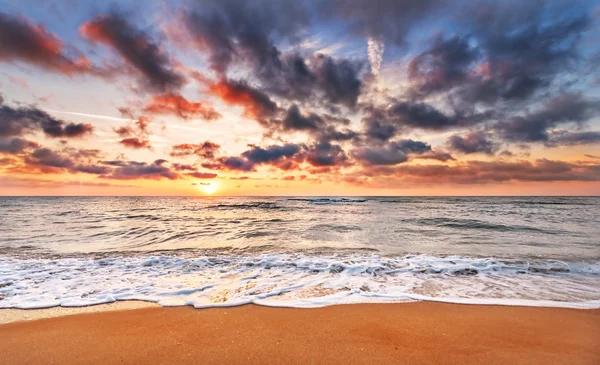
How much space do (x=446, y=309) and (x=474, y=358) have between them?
1.56m

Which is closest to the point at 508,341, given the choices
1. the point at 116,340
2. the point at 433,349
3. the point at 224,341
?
the point at 433,349

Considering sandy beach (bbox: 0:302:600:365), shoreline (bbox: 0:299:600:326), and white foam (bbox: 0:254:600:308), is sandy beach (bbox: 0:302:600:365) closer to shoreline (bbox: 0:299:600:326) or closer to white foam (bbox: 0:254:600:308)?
shoreline (bbox: 0:299:600:326)

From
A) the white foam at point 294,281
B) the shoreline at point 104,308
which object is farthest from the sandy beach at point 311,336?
the white foam at point 294,281

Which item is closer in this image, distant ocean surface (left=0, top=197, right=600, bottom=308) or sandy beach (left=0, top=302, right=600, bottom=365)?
sandy beach (left=0, top=302, right=600, bottom=365)

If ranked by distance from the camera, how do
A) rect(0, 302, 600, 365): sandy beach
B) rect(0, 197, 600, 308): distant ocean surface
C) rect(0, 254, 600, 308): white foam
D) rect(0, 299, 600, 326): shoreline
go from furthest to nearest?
rect(0, 197, 600, 308): distant ocean surface < rect(0, 254, 600, 308): white foam < rect(0, 299, 600, 326): shoreline < rect(0, 302, 600, 365): sandy beach

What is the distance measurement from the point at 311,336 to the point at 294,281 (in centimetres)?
276

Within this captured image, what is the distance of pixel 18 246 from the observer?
11.0m

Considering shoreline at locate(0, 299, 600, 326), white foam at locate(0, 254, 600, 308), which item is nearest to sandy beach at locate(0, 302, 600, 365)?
shoreline at locate(0, 299, 600, 326)

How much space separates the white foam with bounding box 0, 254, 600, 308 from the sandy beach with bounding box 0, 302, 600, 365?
0.50 m

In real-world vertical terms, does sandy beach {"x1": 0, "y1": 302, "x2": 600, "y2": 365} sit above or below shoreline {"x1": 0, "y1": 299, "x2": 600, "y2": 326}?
above

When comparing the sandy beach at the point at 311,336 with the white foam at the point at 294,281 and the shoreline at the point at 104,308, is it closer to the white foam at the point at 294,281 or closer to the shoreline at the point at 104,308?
the shoreline at the point at 104,308

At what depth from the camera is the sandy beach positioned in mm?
3166

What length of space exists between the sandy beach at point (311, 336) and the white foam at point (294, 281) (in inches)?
19.9

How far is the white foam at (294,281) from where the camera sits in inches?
201
